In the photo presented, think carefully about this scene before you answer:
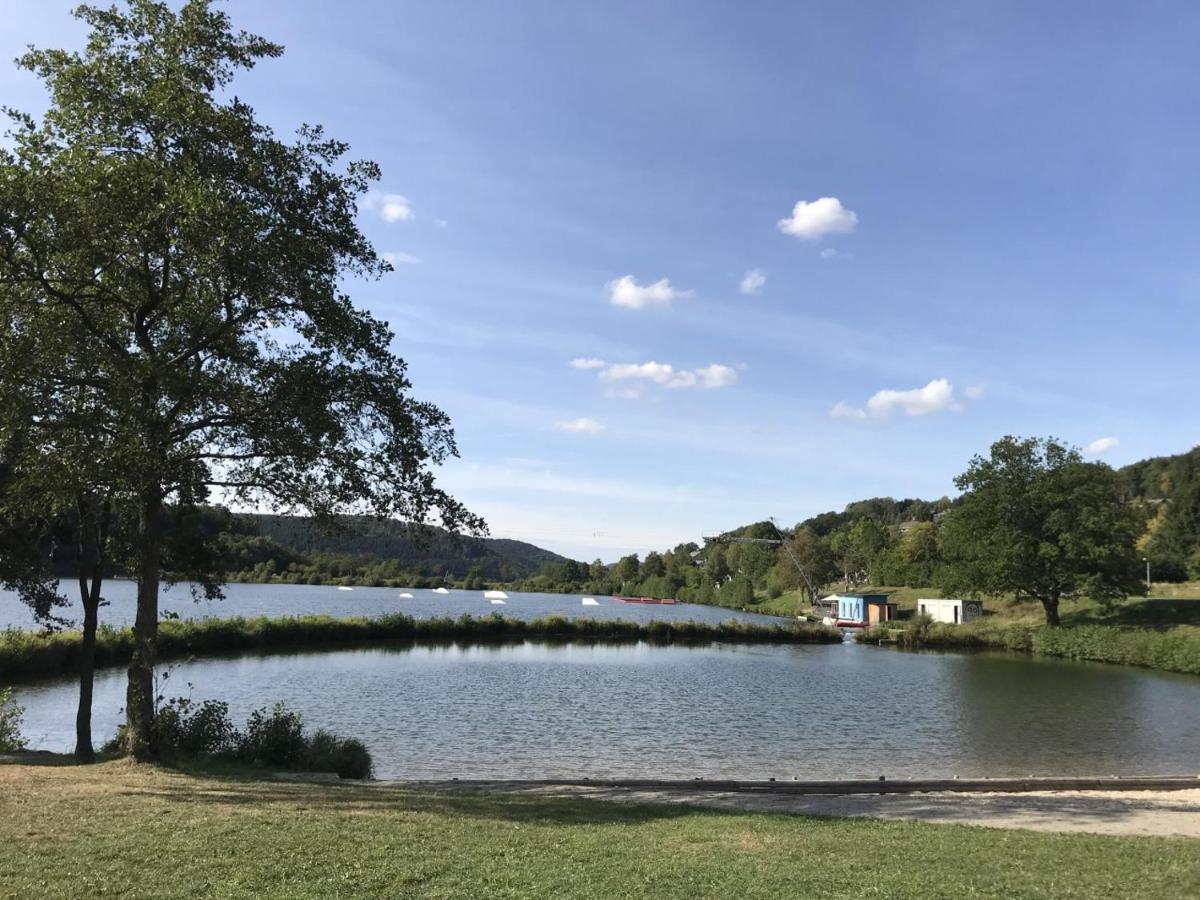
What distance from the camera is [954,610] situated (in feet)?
233

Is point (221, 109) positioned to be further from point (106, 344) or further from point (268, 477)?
point (268, 477)

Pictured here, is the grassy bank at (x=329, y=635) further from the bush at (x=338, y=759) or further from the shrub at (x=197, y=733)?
the bush at (x=338, y=759)

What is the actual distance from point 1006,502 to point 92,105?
6227cm

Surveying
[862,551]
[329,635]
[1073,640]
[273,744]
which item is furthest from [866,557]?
[273,744]

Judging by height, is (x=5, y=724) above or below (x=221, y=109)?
below

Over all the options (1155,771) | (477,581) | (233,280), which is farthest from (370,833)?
(477,581)

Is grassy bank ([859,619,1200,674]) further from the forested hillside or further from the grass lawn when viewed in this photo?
the grass lawn

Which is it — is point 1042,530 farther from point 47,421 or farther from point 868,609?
point 47,421

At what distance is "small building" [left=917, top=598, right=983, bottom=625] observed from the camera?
6981cm

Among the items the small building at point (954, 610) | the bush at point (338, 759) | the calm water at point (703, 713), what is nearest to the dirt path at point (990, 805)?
the bush at point (338, 759)

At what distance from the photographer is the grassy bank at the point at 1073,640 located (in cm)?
4631

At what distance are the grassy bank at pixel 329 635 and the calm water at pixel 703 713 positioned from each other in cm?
285

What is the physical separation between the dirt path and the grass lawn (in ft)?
5.04

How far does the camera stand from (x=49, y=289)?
12516 mm
